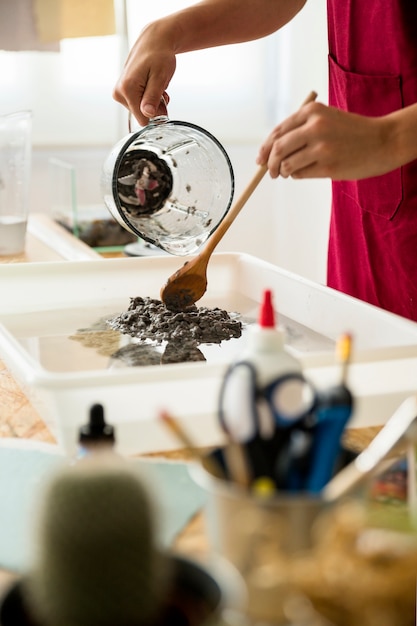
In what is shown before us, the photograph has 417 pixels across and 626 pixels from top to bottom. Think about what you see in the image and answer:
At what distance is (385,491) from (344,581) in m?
0.16

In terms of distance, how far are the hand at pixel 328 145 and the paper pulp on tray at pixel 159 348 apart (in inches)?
8.3

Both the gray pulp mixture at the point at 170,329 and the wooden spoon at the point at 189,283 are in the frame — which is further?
the wooden spoon at the point at 189,283

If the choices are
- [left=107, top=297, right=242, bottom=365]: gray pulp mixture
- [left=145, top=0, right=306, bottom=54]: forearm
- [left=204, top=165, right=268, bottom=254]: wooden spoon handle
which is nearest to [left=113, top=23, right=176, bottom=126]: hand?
[left=145, top=0, right=306, bottom=54]: forearm

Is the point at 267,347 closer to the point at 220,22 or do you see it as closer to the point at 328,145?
the point at 328,145

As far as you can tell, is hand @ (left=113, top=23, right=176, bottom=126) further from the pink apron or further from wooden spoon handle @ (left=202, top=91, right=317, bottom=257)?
the pink apron

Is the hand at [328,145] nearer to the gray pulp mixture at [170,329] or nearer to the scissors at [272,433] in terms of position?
the gray pulp mixture at [170,329]

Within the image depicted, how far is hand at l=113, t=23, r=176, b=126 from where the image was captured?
1438 mm

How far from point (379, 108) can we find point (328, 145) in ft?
1.61

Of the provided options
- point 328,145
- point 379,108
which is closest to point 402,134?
point 328,145

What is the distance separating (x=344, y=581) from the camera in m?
0.47

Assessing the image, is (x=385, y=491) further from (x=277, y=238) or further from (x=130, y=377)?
(x=277, y=238)

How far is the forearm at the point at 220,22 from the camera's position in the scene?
151cm

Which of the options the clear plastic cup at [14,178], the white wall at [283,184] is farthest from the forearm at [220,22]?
the white wall at [283,184]

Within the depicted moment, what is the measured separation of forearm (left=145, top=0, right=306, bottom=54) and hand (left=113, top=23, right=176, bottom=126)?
3 centimetres
